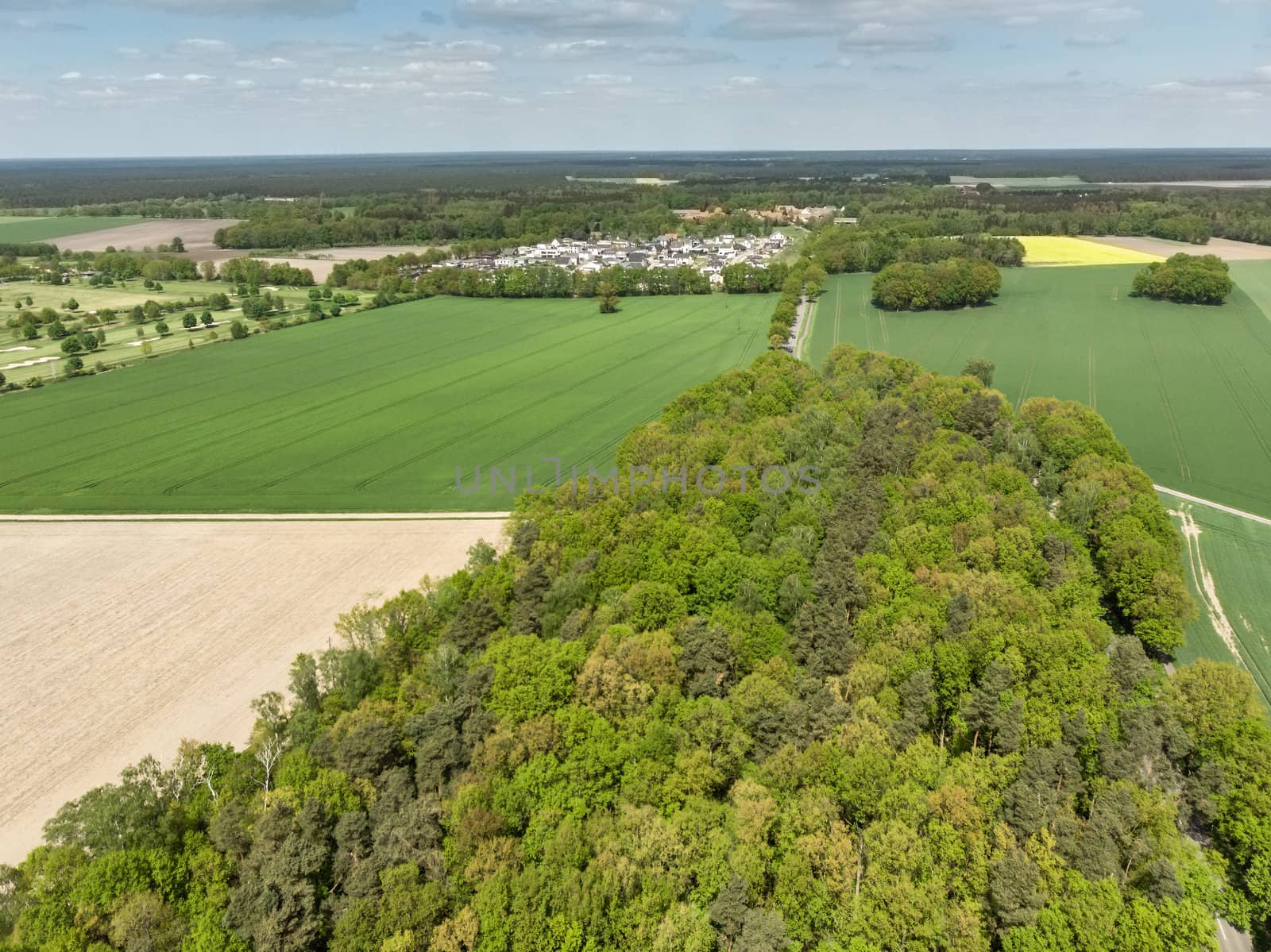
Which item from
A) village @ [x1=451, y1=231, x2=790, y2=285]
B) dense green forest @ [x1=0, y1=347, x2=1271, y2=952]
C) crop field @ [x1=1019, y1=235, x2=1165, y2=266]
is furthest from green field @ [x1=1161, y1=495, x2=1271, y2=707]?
crop field @ [x1=1019, y1=235, x2=1165, y2=266]

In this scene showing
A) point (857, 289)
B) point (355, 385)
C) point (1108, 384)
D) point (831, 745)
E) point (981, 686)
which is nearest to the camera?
point (831, 745)

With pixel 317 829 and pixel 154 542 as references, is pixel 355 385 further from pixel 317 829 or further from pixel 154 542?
pixel 317 829

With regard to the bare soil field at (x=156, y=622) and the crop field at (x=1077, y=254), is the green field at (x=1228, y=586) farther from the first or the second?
the crop field at (x=1077, y=254)

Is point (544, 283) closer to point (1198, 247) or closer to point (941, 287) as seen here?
point (941, 287)

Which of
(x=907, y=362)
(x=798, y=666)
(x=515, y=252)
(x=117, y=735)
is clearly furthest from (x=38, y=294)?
(x=798, y=666)

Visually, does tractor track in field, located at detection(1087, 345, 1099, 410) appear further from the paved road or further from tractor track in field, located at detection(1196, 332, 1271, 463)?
the paved road

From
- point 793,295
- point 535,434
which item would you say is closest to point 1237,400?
point 793,295
